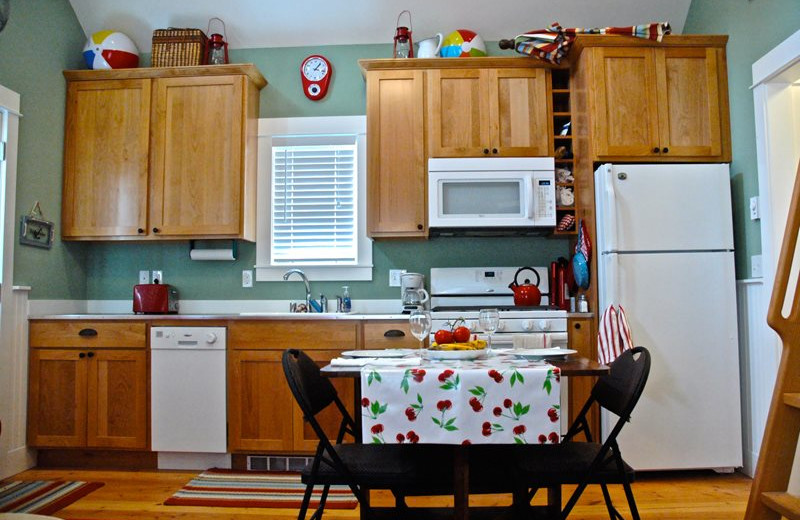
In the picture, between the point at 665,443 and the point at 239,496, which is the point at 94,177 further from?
the point at 665,443

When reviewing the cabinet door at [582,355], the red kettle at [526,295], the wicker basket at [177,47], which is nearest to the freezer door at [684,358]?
the cabinet door at [582,355]

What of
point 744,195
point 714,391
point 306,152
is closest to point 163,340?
point 306,152

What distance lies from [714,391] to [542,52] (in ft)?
7.02

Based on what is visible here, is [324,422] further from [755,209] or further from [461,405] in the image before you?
[755,209]

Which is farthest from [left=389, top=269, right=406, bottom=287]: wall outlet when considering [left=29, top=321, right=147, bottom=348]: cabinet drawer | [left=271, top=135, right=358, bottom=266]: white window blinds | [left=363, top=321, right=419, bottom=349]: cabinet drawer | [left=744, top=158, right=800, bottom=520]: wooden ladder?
[left=744, top=158, right=800, bottom=520]: wooden ladder

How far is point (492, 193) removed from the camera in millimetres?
3654

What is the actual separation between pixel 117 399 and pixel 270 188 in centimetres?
161

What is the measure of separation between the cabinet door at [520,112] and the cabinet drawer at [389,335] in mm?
1226

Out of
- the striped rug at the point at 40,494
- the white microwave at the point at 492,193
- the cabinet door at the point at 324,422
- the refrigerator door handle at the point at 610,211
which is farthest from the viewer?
the white microwave at the point at 492,193

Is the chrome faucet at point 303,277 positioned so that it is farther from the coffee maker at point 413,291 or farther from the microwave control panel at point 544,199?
the microwave control panel at point 544,199

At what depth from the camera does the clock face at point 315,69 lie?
4113mm

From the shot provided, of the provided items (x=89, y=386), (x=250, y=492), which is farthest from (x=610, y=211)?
(x=89, y=386)

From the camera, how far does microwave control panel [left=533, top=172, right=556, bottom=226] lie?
3.62 meters

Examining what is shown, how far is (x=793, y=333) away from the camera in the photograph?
1.82 metres
